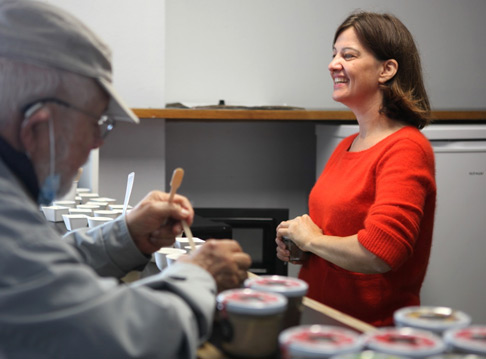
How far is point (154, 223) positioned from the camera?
1.46 meters

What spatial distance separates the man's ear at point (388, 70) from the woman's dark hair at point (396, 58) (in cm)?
1

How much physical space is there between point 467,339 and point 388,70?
4.49ft

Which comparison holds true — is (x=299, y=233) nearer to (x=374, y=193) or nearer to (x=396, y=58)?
(x=374, y=193)

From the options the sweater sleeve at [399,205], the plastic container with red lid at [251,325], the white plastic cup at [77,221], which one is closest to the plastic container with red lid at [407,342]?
the plastic container with red lid at [251,325]

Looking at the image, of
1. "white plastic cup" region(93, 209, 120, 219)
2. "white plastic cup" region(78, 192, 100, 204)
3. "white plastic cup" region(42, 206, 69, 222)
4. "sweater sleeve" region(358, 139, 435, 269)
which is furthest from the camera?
"white plastic cup" region(78, 192, 100, 204)

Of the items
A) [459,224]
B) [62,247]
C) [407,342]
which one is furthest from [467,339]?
[459,224]

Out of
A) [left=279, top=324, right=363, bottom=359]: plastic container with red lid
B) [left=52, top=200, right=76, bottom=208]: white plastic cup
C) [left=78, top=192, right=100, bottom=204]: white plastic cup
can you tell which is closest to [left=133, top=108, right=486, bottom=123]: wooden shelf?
[left=78, top=192, right=100, bottom=204]: white plastic cup

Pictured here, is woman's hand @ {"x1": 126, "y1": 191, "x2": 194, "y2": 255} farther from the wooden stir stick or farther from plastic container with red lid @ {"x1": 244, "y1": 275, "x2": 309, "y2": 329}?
plastic container with red lid @ {"x1": 244, "y1": 275, "x2": 309, "y2": 329}

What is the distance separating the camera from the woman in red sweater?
1759mm

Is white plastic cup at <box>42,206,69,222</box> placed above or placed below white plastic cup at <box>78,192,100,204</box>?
below

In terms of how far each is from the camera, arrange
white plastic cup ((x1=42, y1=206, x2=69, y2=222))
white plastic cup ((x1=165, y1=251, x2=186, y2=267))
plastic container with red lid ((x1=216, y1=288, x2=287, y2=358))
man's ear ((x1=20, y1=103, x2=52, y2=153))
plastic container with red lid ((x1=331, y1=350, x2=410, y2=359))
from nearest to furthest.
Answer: plastic container with red lid ((x1=331, y1=350, x2=410, y2=359)) → plastic container with red lid ((x1=216, y1=288, x2=287, y2=358)) → man's ear ((x1=20, y1=103, x2=52, y2=153)) → white plastic cup ((x1=165, y1=251, x2=186, y2=267)) → white plastic cup ((x1=42, y1=206, x2=69, y2=222))

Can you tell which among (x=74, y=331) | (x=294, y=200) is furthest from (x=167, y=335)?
(x=294, y=200)

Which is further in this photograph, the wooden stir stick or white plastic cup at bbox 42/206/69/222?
white plastic cup at bbox 42/206/69/222

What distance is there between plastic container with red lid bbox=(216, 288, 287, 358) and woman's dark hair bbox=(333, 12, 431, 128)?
123 cm
